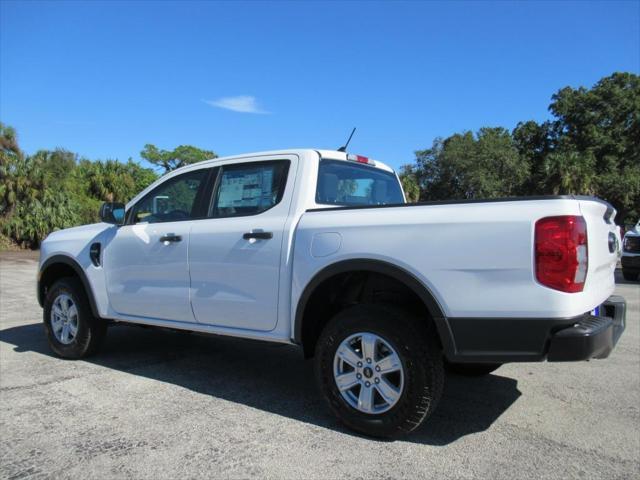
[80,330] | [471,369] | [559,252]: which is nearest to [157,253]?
[80,330]

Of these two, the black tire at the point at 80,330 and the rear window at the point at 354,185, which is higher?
the rear window at the point at 354,185

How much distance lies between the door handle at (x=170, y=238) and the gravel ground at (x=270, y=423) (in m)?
1.20

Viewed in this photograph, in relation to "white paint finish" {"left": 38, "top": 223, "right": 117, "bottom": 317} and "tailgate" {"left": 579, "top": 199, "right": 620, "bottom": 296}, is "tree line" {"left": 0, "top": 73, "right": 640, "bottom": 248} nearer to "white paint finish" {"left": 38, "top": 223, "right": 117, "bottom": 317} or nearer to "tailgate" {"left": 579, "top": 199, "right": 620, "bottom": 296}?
"white paint finish" {"left": 38, "top": 223, "right": 117, "bottom": 317}

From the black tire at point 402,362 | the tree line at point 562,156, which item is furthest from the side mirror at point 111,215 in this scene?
the tree line at point 562,156

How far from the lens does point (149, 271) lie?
4609mm

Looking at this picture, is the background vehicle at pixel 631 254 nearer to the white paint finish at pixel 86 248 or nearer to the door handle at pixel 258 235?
the door handle at pixel 258 235

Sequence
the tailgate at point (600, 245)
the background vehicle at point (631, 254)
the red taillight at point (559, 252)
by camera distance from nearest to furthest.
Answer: the red taillight at point (559, 252) → the tailgate at point (600, 245) → the background vehicle at point (631, 254)

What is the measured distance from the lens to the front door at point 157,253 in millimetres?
4383

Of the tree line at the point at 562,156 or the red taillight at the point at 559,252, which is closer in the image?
the red taillight at the point at 559,252

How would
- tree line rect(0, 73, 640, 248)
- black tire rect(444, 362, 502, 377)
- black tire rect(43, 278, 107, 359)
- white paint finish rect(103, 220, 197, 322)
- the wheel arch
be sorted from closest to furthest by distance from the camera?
1. the wheel arch
2. white paint finish rect(103, 220, 197, 322)
3. black tire rect(444, 362, 502, 377)
4. black tire rect(43, 278, 107, 359)
5. tree line rect(0, 73, 640, 248)

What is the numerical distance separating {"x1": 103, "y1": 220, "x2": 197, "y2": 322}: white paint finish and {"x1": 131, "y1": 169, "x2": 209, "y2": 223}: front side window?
97 millimetres

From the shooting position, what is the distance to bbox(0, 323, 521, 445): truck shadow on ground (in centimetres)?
373

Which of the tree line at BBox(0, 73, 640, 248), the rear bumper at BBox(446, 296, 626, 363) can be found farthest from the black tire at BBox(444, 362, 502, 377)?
the tree line at BBox(0, 73, 640, 248)

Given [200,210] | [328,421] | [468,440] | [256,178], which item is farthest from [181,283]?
[468,440]
